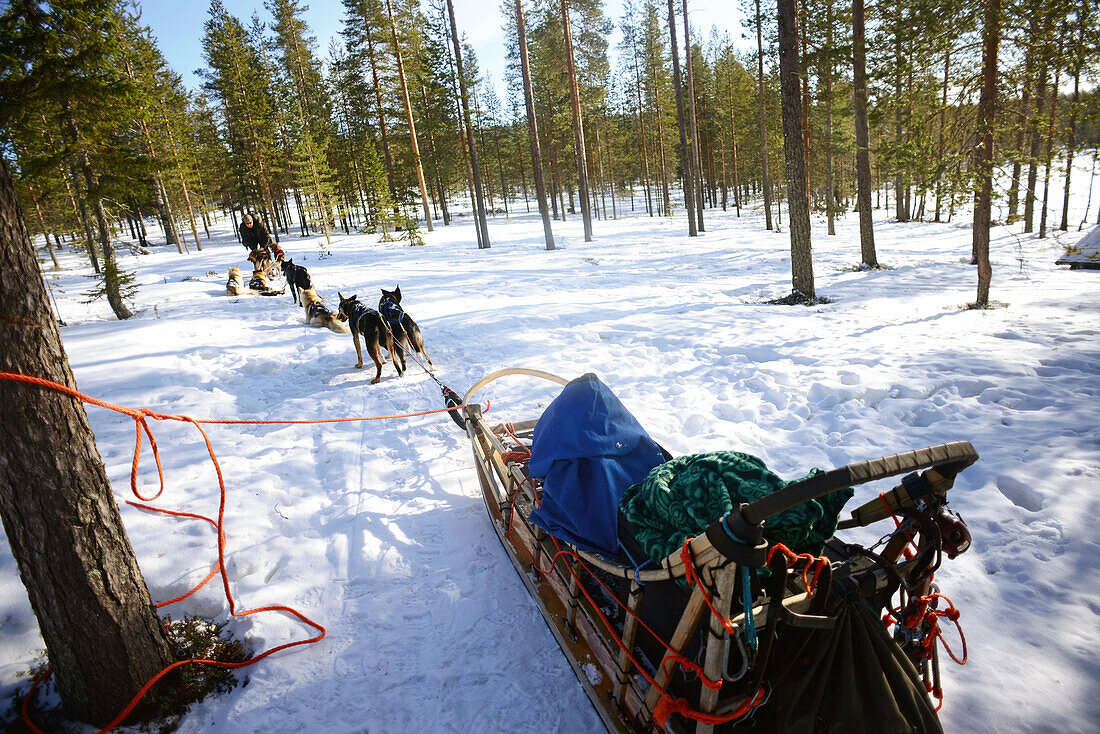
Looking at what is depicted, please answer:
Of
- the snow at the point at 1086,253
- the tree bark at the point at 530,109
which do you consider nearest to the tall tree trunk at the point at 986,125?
the snow at the point at 1086,253

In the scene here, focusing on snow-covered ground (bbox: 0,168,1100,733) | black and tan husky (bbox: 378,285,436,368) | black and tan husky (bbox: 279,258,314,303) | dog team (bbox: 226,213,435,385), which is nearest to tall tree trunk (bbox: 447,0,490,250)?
dog team (bbox: 226,213,435,385)

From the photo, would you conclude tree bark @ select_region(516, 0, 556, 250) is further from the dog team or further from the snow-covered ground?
the snow-covered ground

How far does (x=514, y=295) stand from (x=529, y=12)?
15885 millimetres

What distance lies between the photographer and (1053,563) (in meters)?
2.84

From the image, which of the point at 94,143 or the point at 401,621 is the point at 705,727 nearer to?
the point at 401,621

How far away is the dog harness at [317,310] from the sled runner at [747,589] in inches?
351

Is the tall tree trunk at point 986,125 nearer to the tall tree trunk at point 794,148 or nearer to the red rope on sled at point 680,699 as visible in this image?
the tall tree trunk at point 794,148

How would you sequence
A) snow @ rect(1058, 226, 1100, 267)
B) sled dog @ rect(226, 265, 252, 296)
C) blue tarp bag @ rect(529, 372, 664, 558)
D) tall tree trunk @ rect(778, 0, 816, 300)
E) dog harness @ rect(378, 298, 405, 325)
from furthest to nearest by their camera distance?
sled dog @ rect(226, 265, 252, 296), snow @ rect(1058, 226, 1100, 267), tall tree trunk @ rect(778, 0, 816, 300), dog harness @ rect(378, 298, 405, 325), blue tarp bag @ rect(529, 372, 664, 558)

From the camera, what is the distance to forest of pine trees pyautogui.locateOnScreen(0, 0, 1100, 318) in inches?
309

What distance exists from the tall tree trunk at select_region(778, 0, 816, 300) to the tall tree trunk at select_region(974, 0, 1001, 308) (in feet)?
8.62

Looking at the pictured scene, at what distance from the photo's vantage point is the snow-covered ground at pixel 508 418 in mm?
2486

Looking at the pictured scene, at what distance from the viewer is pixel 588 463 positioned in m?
2.60

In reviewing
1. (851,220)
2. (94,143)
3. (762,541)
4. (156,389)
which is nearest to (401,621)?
(762,541)

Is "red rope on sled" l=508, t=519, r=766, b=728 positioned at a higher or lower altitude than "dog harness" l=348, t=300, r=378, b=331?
lower
